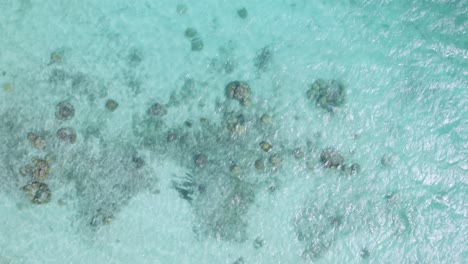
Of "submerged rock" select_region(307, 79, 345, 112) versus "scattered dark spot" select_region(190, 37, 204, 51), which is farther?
"submerged rock" select_region(307, 79, 345, 112)

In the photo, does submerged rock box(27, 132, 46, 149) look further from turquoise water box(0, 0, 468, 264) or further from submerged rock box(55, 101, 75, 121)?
submerged rock box(55, 101, 75, 121)

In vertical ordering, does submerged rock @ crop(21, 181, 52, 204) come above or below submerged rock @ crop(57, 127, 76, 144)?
below

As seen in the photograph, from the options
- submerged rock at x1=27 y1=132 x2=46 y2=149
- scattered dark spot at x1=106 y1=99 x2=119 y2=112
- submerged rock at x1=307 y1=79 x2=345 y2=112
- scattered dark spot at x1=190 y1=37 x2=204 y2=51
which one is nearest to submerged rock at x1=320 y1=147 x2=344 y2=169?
submerged rock at x1=307 y1=79 x2=345 y2=112

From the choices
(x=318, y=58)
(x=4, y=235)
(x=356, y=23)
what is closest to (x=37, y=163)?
(x=4, y=235)

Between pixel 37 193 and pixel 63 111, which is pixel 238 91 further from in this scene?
pixel 37 193

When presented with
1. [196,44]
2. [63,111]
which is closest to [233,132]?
[196,44]

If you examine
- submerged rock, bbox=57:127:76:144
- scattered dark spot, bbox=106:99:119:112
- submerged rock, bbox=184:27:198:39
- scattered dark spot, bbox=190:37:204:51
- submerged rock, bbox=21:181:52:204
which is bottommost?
submerged rock, bbox=21:181:52:204
